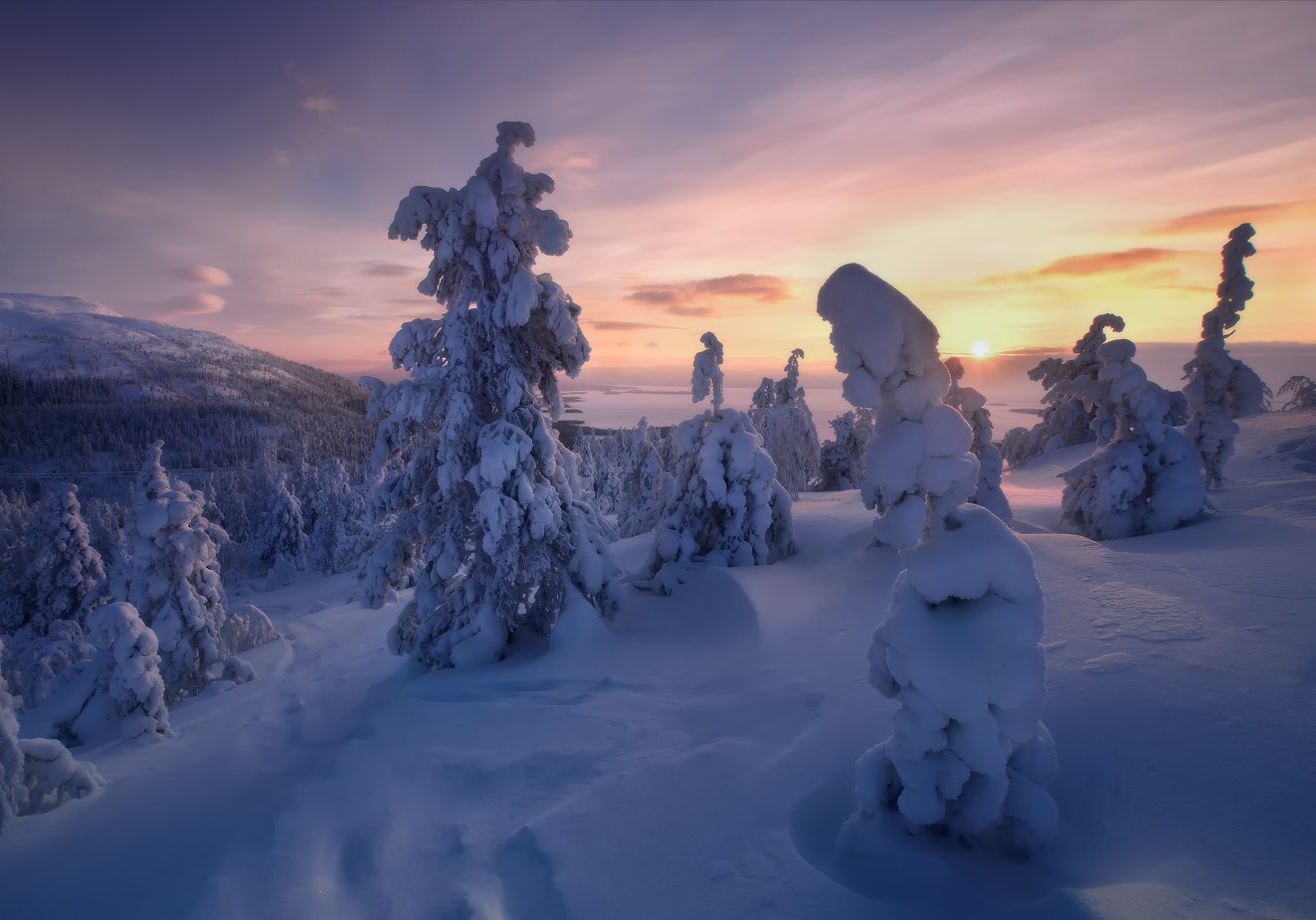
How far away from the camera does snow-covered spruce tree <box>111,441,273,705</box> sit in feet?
51.8

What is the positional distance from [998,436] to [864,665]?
3474 cm

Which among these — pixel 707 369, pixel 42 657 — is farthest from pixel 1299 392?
pixel 42 657

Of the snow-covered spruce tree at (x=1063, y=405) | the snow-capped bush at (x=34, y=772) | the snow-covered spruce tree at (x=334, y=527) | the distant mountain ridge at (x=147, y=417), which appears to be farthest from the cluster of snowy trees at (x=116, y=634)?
the distant mountain ridge at (x=147, y=417)

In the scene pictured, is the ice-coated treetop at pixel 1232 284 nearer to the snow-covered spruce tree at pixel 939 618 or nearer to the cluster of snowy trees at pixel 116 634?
the snow-covered spruce tree at pixel 939 618

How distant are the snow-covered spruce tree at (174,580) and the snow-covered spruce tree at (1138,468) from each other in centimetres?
2500

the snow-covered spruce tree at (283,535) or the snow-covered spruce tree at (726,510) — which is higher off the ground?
the snow-covered spruce tree at (726,510)

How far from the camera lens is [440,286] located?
33.1 feet

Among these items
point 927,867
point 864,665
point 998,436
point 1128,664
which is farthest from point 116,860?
point 998,436

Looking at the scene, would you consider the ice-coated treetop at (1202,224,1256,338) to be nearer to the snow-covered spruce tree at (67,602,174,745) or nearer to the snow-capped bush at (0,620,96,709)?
the snow-covered spruce tree at (67,602,174,745)

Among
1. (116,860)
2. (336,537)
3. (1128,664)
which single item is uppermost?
(1128,664)

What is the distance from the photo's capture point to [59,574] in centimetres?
2708

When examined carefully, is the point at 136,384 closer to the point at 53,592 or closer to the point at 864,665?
the point at 53,592

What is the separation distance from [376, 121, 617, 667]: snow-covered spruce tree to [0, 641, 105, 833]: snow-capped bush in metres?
4.25

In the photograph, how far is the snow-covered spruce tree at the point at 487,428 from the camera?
9234 millimetres
